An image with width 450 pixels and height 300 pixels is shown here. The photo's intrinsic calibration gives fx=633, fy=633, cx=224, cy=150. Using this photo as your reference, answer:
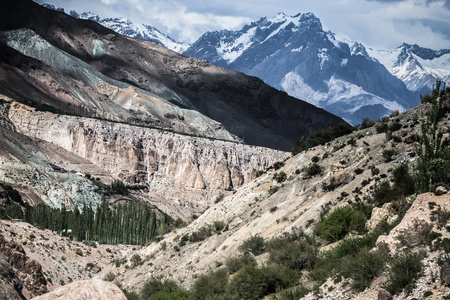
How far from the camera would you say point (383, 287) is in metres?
18.8

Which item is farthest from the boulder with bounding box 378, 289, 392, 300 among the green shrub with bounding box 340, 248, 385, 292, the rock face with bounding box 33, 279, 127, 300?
the rock face with bounding box 33, 279, 127, 300

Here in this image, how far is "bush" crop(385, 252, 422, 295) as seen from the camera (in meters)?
18.2

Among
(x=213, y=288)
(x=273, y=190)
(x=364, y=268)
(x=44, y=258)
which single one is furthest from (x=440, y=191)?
(x=44, y=258)

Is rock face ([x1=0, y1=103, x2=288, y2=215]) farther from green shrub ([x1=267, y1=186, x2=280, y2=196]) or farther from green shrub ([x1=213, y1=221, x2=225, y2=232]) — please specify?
green shrub ([x1=213, y1=221, x2=225, y2=232])

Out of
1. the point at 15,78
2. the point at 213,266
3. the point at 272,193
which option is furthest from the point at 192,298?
the point at 15,78

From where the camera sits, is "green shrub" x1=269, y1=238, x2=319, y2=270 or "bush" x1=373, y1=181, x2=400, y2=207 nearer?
"green shrub" x1=269, y1=238, x2=319, y2=270

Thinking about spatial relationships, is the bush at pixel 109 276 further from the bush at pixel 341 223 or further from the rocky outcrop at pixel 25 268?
the bush at pixel 341 223

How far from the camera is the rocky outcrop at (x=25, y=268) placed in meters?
38.1

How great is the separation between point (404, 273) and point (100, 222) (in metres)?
89.6

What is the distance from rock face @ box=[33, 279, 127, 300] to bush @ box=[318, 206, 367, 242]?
455 inches

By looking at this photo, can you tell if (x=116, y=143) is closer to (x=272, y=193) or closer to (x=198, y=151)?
(x=198, y=151)

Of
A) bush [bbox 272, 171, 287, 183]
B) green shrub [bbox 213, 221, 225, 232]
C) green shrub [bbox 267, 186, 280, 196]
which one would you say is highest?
bush [bbox 272, 171, 287, 183]

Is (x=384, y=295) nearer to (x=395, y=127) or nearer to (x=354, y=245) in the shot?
(x=354, y=245)

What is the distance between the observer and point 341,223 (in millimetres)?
27656
